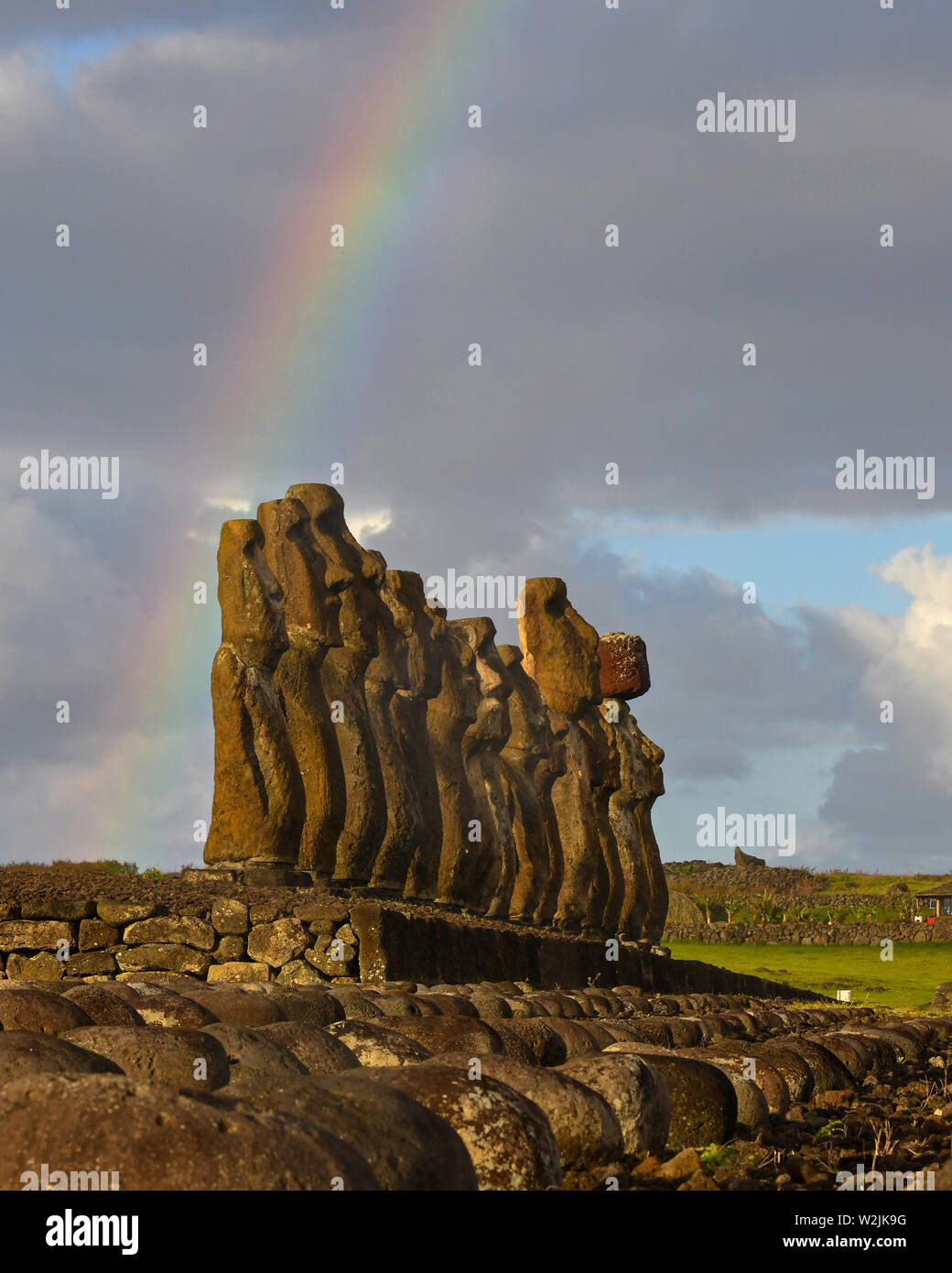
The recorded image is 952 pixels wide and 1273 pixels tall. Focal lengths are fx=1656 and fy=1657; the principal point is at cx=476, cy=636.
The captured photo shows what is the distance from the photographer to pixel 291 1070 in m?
5.59

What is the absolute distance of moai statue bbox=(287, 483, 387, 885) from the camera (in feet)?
59.8

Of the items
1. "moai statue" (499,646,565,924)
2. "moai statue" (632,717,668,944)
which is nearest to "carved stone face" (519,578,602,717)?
"moai statue" (499,646,565,924)

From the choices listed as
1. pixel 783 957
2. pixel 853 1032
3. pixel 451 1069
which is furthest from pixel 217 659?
pixel 783 957

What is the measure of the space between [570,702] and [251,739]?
12393mm

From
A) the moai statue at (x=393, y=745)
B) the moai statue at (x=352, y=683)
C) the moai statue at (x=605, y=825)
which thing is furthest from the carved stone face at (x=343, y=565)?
the moai statue at (x=605, y=825)

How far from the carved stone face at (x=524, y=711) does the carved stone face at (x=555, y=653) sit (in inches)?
63.8

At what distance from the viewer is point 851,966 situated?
3634 centimetres

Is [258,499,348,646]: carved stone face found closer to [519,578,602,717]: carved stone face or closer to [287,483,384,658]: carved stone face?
[287,483,384,658]: carved stone face

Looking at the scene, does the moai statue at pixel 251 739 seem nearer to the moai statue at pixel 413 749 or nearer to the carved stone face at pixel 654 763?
the moai statue at pixel 413 749

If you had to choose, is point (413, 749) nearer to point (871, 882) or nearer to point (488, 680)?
point (488, 680)

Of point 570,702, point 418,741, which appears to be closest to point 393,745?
point 418,741

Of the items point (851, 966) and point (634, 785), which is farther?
point (851, 966)
